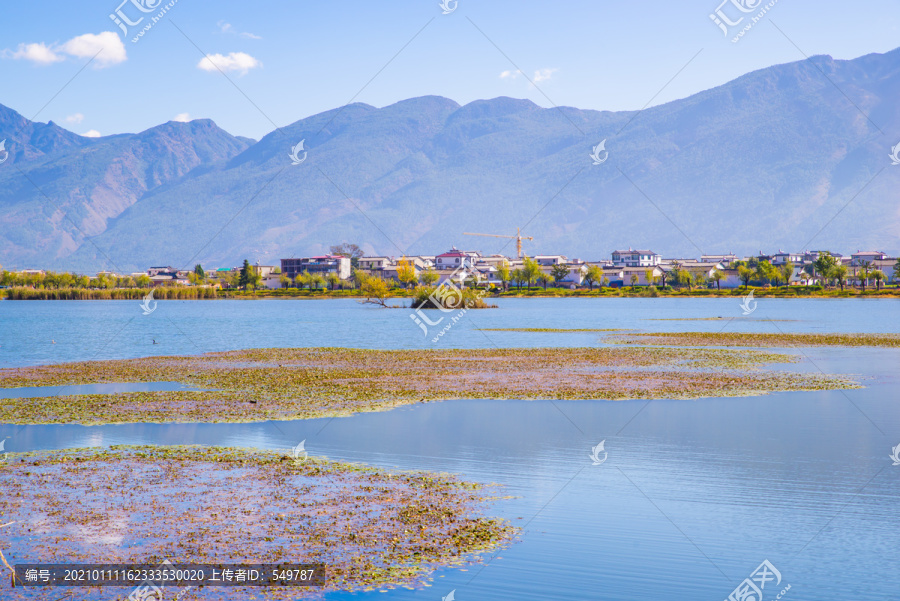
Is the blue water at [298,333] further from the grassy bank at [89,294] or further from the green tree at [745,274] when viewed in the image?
the grassy bank at [89,294]

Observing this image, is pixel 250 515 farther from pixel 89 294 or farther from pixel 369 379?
pixel 89 294

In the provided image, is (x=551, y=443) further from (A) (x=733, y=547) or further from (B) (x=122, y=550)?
(B) (x=122, y=550)

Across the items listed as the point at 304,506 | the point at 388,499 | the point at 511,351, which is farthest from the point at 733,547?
the point at 511,351

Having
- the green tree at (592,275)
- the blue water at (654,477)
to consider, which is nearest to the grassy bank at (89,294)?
the green tree at (592,275)

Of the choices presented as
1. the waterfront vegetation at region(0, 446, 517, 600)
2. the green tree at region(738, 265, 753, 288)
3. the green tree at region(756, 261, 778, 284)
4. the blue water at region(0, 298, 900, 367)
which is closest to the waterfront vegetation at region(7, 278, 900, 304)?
the green tree at region(756, 261, 778, 284)

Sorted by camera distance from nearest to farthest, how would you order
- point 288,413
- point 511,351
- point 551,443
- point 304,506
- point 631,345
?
point 304,506, point 551,443, point 288,413, point 511,351, point 631,345

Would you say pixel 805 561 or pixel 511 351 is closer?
pixel 805 561

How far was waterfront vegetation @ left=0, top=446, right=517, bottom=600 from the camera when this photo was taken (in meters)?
12.6

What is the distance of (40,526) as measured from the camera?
45.8 feet

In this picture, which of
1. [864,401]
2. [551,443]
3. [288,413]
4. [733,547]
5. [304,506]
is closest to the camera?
[733,547]

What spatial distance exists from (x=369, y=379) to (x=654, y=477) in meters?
18.2

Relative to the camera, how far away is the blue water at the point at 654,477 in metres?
12.5

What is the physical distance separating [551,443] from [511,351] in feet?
85.1

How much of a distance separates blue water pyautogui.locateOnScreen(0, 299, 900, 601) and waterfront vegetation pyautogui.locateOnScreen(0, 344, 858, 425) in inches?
67.8
